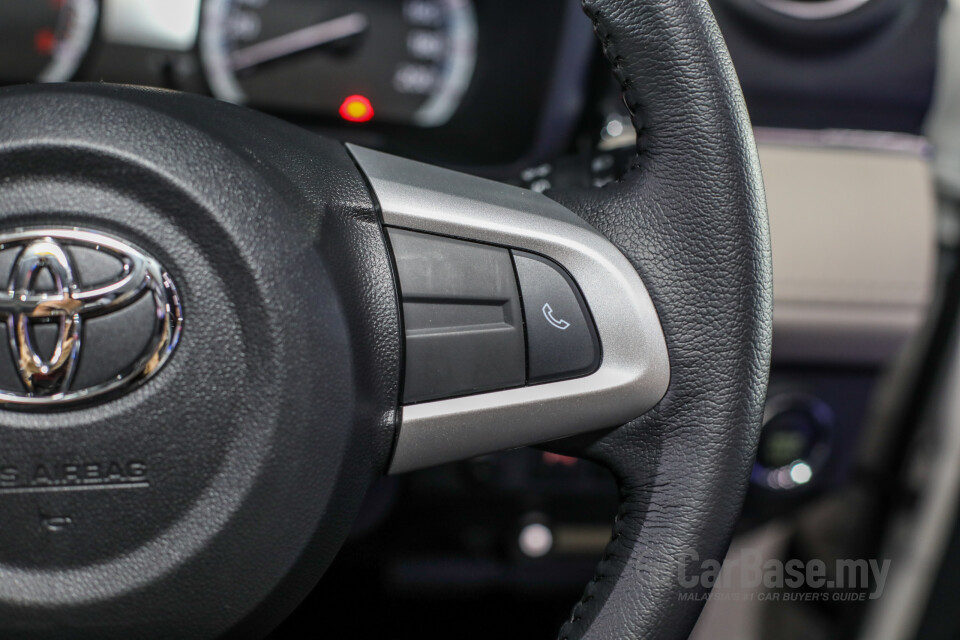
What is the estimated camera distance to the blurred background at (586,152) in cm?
114

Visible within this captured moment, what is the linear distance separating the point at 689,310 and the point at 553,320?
0.28ft

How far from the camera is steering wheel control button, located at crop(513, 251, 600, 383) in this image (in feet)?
1.93

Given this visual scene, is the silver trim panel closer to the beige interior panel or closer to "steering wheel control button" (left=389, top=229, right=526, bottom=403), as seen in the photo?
"steering wheel control button" (left=389, top=229, right=526, bottom=403)

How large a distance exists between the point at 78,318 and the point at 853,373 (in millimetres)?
969

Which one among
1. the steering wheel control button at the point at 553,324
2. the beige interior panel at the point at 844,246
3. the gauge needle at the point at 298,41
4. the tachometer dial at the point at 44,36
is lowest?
the steering wheel control button at the point at 553,324

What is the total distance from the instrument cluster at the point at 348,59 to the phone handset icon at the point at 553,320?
64 cm

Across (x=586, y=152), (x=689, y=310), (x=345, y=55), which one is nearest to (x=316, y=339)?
(x=689, y=310)

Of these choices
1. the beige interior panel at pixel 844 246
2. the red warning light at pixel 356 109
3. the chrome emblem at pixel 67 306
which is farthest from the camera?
the red warning light at pixel 356 109

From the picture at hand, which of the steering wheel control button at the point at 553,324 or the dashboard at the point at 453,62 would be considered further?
the dashboard at the point at 453,62

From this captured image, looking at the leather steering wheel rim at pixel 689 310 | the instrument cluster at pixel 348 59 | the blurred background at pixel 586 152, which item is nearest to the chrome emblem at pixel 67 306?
the leather steering wheel rim at pixel 689 310

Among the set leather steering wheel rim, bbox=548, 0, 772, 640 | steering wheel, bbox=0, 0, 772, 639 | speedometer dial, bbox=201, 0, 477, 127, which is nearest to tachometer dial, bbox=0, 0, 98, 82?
speedometer dial, bbox=201, 0, 477, 127

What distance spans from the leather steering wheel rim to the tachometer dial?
0.82 m

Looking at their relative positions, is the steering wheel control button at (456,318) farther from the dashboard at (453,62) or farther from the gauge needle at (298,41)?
the gauge needle at (298,41)

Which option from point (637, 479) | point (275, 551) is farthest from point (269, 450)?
point (637, 479)
